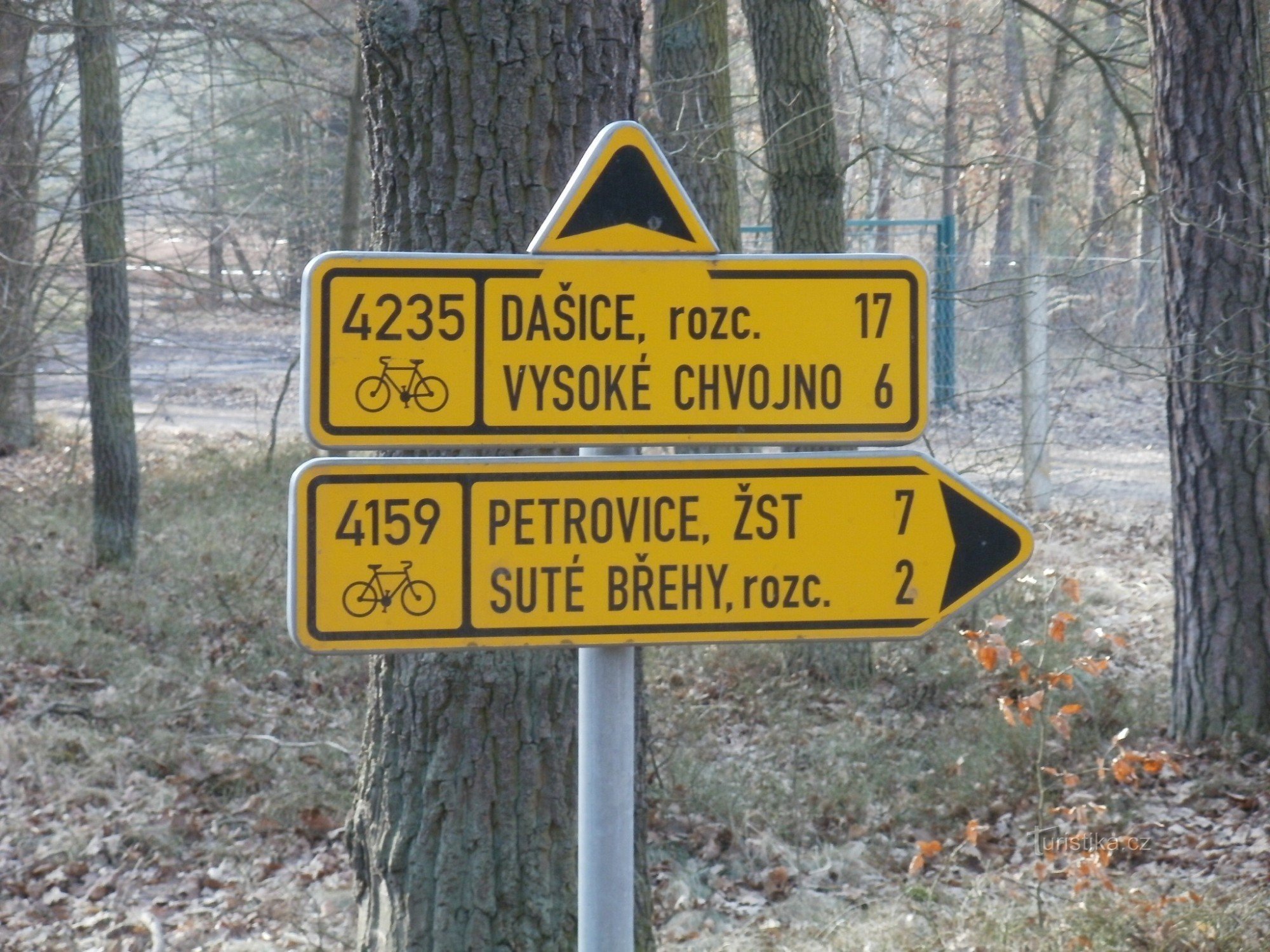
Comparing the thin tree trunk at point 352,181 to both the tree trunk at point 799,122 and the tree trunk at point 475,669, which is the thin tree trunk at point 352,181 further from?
the tree trunk at point 475,669

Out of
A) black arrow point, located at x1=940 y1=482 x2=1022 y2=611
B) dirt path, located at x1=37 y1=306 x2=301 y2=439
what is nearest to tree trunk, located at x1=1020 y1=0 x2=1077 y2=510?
black arrow point, located at x1=940 y1=482 x2=1022 y2=611

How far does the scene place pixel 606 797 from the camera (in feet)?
6.10

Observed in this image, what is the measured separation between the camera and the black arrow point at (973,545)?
1918mm

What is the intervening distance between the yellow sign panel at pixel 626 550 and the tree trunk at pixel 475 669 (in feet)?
4.05

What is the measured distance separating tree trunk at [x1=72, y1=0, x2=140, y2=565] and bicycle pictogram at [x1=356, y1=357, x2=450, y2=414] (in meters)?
8.59

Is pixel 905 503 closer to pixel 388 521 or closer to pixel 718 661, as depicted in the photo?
pixel 388 521

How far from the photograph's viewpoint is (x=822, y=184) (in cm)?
770

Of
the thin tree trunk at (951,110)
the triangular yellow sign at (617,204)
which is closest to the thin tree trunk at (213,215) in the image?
the thin tree trunk at (951,110)

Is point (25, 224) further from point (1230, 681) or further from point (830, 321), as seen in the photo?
point (830, 321)

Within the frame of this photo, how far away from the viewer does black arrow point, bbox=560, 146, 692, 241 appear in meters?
1.85

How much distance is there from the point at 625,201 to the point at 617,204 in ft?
0.04

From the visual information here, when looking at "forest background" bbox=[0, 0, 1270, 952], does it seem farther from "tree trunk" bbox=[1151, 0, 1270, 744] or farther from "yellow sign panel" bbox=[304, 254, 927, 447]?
"yellow sign panel" bbox=[304, 254, 927, 447]

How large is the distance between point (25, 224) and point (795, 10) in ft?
22.7

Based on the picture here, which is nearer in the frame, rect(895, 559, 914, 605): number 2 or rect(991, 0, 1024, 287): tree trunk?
rect(895, 559, 914, 605): number 2
